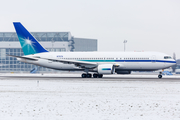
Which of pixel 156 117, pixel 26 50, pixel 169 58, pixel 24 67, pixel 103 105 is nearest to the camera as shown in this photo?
pixel 156 117

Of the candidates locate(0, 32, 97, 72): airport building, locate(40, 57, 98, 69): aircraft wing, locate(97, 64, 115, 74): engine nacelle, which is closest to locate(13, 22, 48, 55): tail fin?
locate(40, 57, 98, 69): aircraft wing

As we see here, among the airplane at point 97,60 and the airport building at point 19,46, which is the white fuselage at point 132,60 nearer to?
the airplane at point 97,60

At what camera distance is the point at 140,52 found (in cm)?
4138

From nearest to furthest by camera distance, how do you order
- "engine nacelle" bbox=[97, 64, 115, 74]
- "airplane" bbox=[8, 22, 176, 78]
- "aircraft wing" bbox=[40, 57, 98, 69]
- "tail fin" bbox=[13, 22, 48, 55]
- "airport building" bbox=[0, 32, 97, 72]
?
"engine nacelle" bbox=[97, 64, 115, 74] → "aircraft wing" bbox=[40, 57, 98, 69] → "airplane" bbox=[8, 22, 176, 78] → "tail fin" bbox=[13, 22, 48, 55] → "airport building" bbox=[0, 32, 97, 72]

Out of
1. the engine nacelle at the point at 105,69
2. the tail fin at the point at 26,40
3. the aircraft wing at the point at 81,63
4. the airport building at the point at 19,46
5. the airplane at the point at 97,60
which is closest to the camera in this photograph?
the engine nacelle at the point at 105,69

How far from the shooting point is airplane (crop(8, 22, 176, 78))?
132ft

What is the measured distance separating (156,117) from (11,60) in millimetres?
104784

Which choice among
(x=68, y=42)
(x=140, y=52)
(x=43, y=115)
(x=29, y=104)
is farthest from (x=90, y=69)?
(x=68, y=42)

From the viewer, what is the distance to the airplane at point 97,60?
1581 inches

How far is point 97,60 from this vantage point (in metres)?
41.2

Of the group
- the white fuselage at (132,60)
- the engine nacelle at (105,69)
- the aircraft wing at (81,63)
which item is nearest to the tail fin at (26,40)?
the aircraft wing at (81,63)

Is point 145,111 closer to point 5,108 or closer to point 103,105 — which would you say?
point 103,105

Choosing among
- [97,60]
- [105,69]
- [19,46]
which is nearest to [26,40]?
[97,60]

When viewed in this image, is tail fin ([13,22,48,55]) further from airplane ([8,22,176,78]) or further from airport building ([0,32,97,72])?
airport building ([0,32,97,72])
